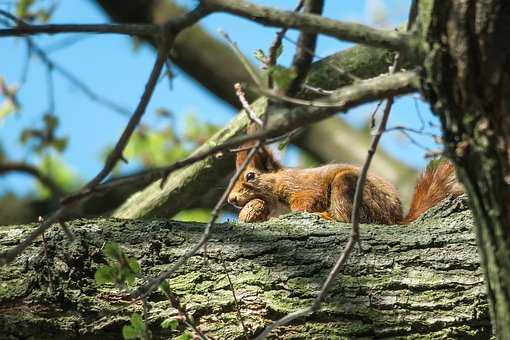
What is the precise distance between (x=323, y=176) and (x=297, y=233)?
2.21 meters

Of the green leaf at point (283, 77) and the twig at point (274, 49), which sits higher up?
the twig at point (274, 49)

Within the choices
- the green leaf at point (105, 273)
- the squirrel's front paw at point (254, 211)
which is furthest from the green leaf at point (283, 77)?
the squirrel's front paw at point (254, 211)

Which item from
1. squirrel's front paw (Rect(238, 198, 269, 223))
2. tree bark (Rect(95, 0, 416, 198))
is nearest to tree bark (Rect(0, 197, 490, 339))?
squirrel's front paw (Rect(238, 198, 269, 223))

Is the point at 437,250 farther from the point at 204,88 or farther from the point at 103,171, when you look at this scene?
the point at 204,88

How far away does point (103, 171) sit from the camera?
1943 mm

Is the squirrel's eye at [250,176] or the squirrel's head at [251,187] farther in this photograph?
the squirrel's eye at [250,176]

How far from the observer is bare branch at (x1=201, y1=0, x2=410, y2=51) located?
1718mm

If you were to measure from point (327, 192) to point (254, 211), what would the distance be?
0.52m

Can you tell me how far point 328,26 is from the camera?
5.63ft

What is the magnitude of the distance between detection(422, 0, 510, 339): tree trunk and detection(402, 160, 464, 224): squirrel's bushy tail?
2.55m

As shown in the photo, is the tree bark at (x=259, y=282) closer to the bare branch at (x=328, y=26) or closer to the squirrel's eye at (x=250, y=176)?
the bare branch at (x=328, y=26)

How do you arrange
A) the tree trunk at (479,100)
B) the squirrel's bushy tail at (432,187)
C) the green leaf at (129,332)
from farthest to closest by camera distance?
the squirrel's bushy tail at (432,187), the green leaf at (129,332), the tree trunk at (479,100)

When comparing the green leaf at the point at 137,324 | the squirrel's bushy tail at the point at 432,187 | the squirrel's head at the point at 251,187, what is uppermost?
the squirrel's head at the point at 251,187

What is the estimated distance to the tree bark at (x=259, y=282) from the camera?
2816mm
